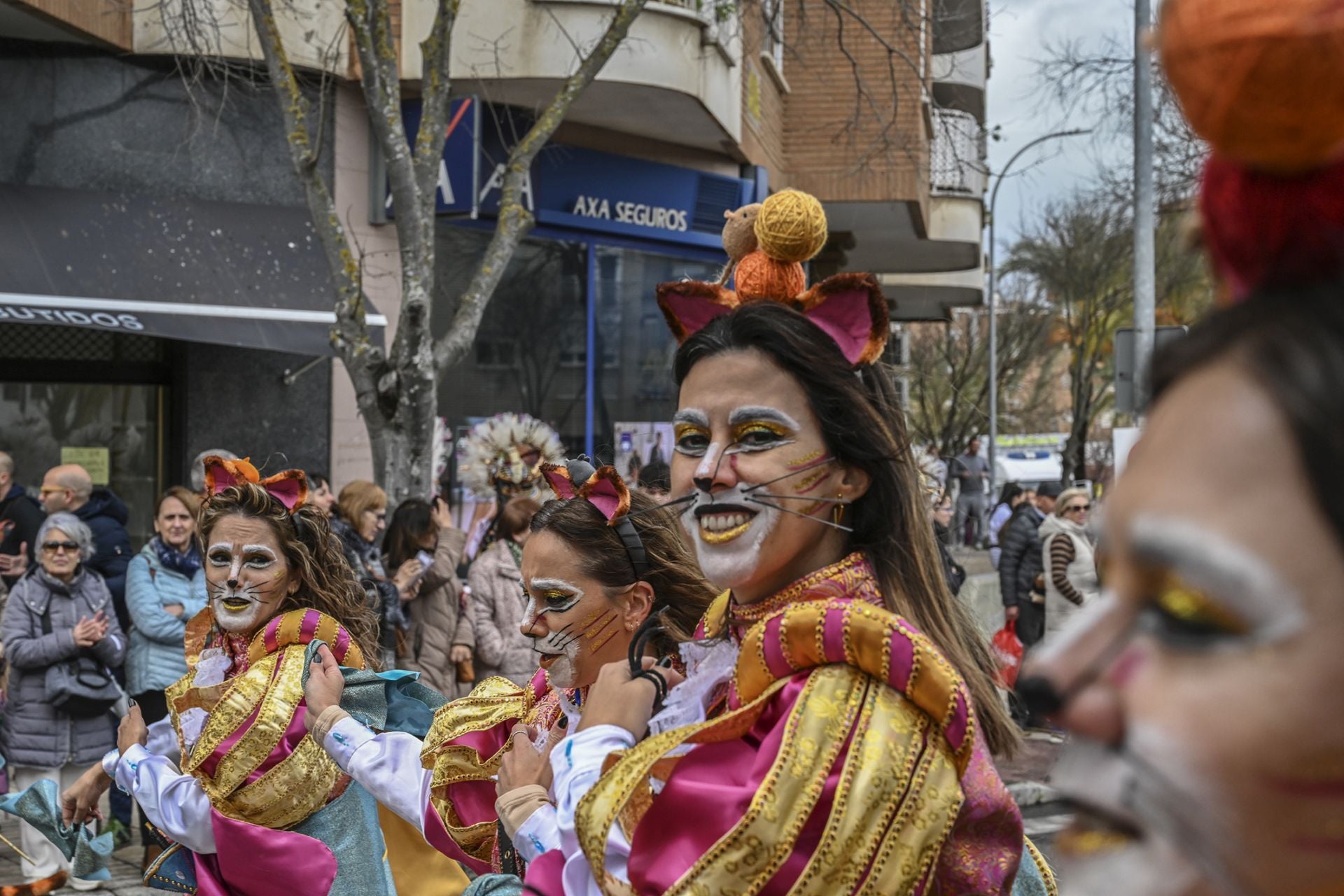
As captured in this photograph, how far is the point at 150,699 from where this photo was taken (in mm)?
6406

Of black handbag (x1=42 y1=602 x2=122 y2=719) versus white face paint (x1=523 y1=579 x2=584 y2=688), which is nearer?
white face paint (x1=523 y1=579 x2=584 y2=688)

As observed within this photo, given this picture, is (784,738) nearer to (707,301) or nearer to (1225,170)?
(707,301)

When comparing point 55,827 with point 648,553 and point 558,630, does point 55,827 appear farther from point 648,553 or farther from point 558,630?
point 648,553

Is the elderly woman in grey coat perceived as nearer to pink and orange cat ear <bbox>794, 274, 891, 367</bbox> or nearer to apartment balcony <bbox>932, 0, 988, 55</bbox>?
pink and orange cat ear <bbox>794, 274, 891, 367</bbox>

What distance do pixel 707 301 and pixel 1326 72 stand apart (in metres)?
1.72

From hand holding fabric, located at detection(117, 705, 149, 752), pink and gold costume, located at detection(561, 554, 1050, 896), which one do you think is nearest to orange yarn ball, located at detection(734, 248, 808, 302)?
pink and gold costume, located at detection(561, 554, 1050, 896)

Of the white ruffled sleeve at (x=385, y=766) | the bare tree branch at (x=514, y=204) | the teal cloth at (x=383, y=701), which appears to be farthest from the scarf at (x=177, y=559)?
the white ruffled sleeve at (x=385, y=766)

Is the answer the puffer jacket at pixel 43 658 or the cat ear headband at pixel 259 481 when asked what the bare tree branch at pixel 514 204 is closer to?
the puffer jacket at pixel 43 658

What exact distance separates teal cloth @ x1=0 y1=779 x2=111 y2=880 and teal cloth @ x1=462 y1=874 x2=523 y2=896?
6.61 feet

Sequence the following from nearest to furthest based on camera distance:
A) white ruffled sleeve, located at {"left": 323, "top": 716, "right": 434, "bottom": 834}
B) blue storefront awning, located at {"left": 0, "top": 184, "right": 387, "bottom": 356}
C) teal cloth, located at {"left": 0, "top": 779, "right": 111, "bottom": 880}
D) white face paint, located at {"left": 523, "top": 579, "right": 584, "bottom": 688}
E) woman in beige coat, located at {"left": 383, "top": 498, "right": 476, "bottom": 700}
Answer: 1. white face paint, located at {"left": 523, "top": 579, "right": 584, "bottom": 688}
2. white ruffled sleeve, located at {"left": 323, "top": 716, "right": 434, "bottom": 834}
3. teal cloth, located at {"left": 0, "top": 779, "right": 111, "bottom": 880}
4. woman in beige coat, located at {"left": 383, "top": 498, "right": 476, "bottom": 700}
5. blue storefront awning, located at {"left": 0, "top": 184, "right": 387, "bottom": 356}

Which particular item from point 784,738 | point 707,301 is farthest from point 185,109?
point 784,738

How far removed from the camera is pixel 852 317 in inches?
101

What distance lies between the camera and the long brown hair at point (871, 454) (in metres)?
2.50

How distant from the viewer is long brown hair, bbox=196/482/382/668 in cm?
426
